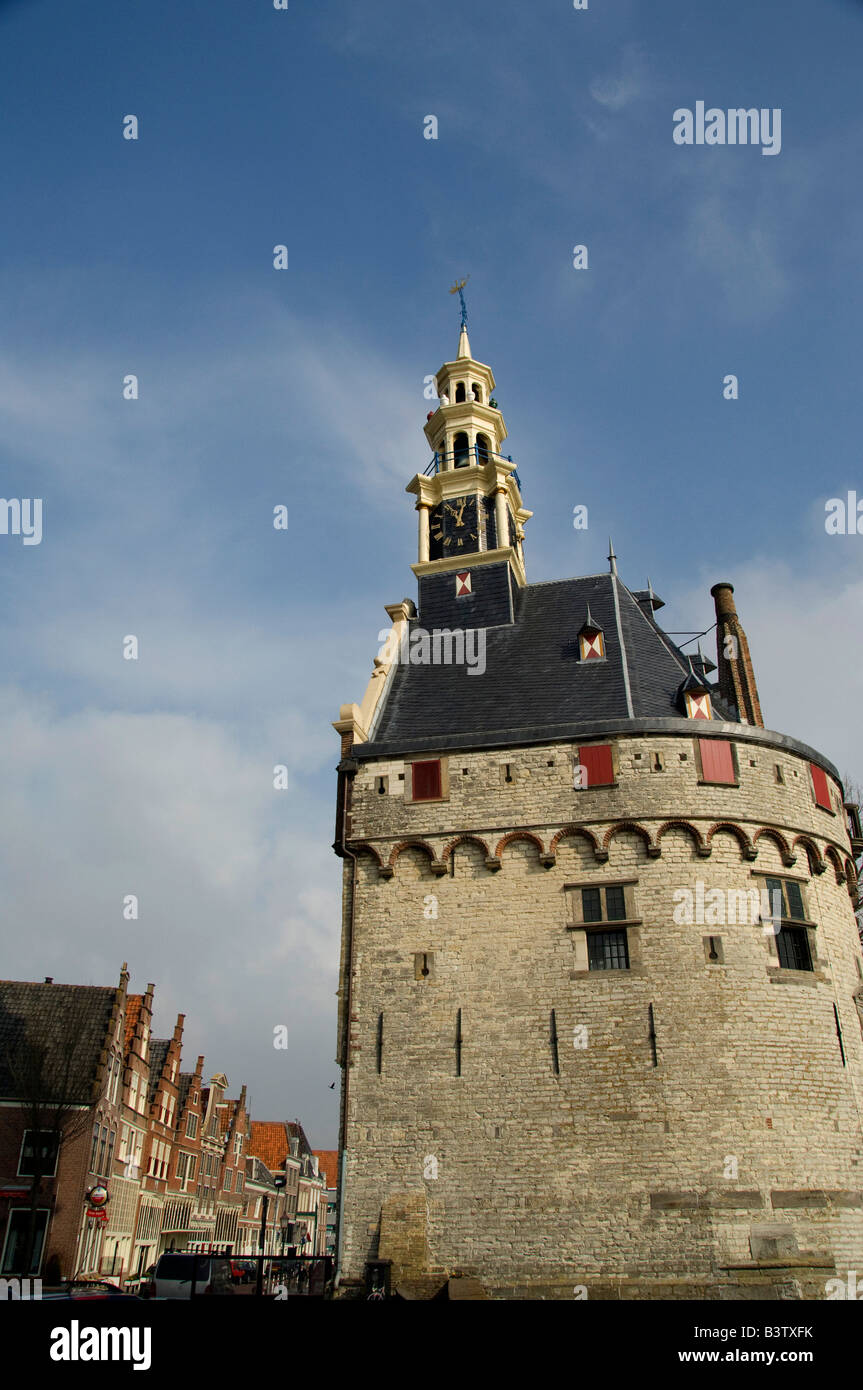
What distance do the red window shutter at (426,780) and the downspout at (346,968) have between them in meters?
1.54

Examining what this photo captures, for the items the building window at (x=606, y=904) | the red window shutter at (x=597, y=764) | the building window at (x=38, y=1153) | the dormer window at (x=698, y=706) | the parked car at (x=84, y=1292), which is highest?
the dormer window at (x=698, y=706)

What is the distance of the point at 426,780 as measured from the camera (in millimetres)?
21469

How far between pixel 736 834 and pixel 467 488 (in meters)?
14.7

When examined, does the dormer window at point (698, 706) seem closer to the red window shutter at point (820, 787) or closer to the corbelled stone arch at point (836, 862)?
the red window shutter at point (820, 787)

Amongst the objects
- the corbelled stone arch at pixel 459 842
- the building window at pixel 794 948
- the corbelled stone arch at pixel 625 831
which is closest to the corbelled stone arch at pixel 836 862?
the building window at pixel 794 948

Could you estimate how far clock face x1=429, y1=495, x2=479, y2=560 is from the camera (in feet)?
94.2

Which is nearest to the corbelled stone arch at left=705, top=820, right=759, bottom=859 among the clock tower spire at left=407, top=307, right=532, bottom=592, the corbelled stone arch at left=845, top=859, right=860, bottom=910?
the corbelled stone arch at left=845, top=859, right=860, bottom=910

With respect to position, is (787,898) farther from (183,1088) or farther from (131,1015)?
(183,1088)

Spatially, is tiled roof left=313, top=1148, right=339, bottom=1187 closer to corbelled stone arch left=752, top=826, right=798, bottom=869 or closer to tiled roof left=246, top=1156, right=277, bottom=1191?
tiled roof left=246, top=1156, right=277, bottom=1191

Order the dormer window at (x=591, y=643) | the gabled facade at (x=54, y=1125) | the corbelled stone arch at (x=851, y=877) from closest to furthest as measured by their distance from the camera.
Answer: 1. the corbelled stone arch at (x=851, y=877)
2. the dormer window at (x=591, y=643)
3. the gabled facade at (x=54, y=1125)

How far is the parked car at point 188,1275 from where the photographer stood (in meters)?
20.8

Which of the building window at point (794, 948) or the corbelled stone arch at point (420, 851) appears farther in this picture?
the corbelled stone arch at point (420, 851)
